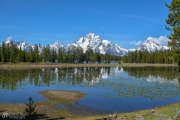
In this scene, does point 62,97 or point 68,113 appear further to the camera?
point 62,97

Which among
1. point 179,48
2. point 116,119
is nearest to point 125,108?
point 116,119

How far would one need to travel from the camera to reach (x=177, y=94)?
3678 centimetres

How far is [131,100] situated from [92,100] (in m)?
6.46

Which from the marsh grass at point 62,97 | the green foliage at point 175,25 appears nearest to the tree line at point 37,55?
the marsh grass at point 62,97

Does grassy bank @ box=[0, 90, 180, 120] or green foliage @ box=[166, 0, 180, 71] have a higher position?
green foliage @ box=[166, 0, 180, 71]

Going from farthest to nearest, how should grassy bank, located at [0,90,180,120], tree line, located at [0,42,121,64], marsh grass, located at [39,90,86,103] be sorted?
tree line, located at [0,42,121,64] < marsh grass, located at [39,90,86,103] < grassy bank, located at [0,90,180,120]

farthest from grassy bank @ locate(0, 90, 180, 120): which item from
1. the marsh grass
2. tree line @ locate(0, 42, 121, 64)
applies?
tree line @ locate(0, 42, 121, 64)

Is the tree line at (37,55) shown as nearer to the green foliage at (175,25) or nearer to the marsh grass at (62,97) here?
the marsh grass at (62,97)

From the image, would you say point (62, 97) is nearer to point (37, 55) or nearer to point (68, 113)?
point (68, 113)

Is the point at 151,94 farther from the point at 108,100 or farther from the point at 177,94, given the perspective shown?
the point at 108,100

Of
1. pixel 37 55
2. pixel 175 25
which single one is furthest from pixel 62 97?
pixel 37 55

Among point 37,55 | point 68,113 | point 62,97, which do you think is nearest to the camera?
point 68,113

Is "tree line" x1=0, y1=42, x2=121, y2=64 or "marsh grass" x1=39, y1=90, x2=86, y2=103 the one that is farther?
"tree line" x1=0, y1=42, x2=121, y2=64

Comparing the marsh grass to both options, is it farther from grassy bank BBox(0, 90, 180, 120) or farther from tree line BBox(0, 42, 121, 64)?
tree line BBox(0, 42, 121, 64)
